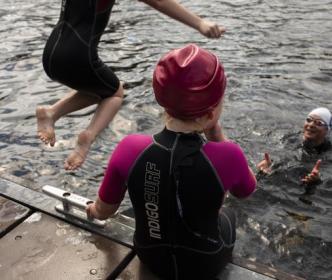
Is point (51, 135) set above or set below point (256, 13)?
above

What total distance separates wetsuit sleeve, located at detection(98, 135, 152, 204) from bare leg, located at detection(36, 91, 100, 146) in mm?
1303

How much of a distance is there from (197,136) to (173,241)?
764mm

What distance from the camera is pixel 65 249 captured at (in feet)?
12.0

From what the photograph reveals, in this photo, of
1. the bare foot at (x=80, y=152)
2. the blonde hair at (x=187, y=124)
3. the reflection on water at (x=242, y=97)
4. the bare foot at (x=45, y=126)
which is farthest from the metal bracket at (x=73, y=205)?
the reflection on water at (x=242, y=97)

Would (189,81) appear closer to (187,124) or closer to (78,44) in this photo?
(187,124)

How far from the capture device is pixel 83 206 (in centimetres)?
381

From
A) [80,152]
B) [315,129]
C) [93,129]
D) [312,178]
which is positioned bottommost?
[312,178]

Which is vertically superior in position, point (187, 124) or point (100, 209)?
point (187, 124)

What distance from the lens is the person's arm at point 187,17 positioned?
3621mm

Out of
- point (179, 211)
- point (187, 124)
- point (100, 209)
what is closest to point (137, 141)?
point (187, 124)

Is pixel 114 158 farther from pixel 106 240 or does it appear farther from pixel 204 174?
pixel 106 240

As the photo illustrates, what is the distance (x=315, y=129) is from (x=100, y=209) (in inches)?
172

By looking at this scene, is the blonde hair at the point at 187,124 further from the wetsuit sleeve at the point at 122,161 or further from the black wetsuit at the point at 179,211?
the wetsuit sleeve at the point at 122,161

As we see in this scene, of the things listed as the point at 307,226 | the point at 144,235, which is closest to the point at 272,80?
the point at 307,226
